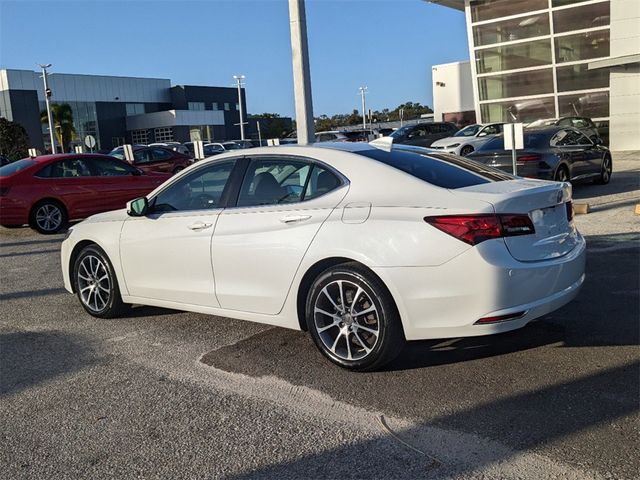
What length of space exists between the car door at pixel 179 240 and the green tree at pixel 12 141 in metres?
46.0

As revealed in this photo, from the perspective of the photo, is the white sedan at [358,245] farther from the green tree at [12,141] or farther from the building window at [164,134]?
the building window at [164,134]

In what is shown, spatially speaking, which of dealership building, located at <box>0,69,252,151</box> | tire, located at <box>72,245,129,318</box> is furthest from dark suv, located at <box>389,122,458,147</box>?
dealership building, located at <box>0,69,252,151</box>

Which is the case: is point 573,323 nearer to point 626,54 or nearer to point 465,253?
point 465,253

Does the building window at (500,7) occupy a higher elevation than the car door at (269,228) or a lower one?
higher

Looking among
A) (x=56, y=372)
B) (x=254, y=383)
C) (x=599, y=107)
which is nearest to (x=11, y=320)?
(x=56, y=372)

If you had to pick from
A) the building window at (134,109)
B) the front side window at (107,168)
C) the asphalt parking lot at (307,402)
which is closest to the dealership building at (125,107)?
the building window at (134,109)

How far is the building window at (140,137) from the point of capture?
81.1 m

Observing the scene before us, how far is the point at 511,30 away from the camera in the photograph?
103ft

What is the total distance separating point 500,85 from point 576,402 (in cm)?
3096

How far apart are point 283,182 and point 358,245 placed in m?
0.95

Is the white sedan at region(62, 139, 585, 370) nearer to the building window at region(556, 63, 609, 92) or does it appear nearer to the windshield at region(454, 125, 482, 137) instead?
the windshield at region(454, 125, 482, 137)

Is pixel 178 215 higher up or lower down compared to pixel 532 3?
lower down

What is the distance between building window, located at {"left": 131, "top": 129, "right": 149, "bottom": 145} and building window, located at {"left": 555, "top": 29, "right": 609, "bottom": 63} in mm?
61059

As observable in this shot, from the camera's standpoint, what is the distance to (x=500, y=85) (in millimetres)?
32406
